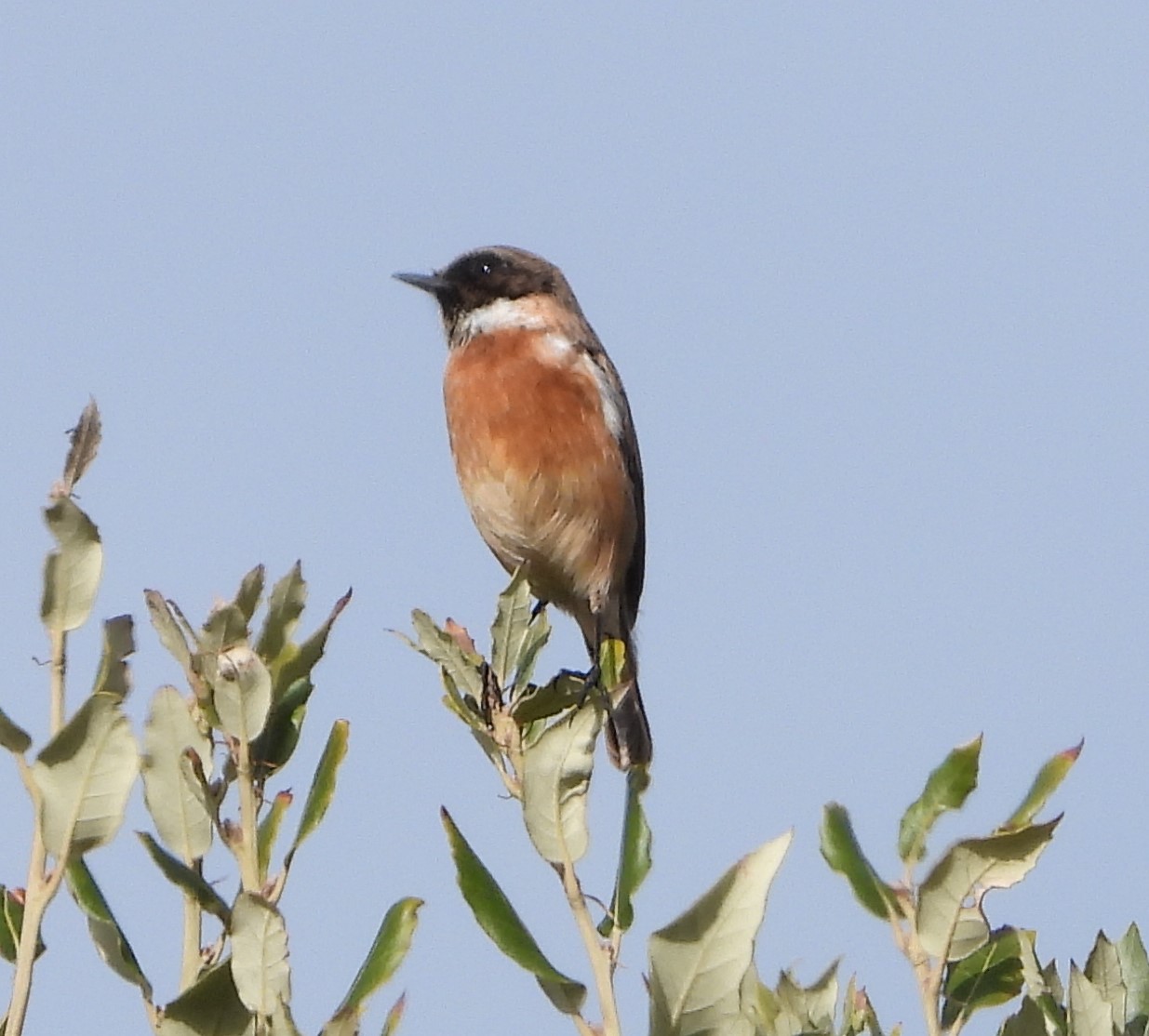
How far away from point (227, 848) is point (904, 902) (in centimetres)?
95

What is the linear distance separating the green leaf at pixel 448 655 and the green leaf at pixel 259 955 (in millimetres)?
1202

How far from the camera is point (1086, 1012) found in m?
2.32

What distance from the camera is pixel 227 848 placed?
237 centimetres

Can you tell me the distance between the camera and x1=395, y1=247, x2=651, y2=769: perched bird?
721cm

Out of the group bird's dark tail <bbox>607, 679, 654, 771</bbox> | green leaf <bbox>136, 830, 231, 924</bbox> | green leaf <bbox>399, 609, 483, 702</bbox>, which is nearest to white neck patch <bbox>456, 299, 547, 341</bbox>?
bird's dark tail <bbox>607, 679, 654, 771</bbox>

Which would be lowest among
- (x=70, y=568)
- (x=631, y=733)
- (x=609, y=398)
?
(x=631, y=733)

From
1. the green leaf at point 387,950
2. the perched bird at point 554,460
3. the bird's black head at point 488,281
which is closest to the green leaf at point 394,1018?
the green leaf at point 387,950

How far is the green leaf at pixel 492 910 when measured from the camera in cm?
236

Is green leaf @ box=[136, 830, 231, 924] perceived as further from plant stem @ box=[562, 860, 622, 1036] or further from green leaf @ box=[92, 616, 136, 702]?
plant stem @ box=[562, 860, 622, 1036]

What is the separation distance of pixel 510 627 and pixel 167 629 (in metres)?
1.02

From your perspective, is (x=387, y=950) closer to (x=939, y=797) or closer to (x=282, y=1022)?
(x=282, y=1022)

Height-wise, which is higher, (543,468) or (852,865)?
(543,468)

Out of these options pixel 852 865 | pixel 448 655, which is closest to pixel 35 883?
pixel 852 865

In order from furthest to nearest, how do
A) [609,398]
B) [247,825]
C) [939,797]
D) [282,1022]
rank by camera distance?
1. [609,398]
2. [939,797]
3. [247,825]
4. [282,1022]
